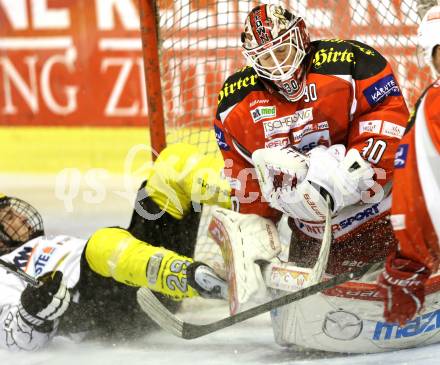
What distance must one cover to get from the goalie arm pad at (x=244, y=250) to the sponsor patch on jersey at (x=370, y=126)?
439 mm

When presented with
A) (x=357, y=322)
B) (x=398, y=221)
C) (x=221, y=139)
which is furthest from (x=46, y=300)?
(x=398, y=221)

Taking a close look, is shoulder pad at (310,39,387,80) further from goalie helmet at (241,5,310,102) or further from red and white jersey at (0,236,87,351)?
red and white jersey at (0,236,87,351)

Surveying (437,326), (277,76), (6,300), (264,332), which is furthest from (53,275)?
(437,326)

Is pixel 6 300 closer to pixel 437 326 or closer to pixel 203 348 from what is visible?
pixel 203 348

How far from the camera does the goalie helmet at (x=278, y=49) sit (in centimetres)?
289

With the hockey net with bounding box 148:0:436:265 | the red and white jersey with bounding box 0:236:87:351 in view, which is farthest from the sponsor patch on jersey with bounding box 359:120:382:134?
the red and white jersey with bounding box 0:236:87:351

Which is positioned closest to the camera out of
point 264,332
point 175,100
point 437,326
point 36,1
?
point 437,326

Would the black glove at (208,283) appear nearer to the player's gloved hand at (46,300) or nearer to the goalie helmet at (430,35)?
the player's gloved hand at (46,300)

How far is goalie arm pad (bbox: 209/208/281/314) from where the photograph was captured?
9.28 ft

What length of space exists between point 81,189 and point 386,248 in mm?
2738

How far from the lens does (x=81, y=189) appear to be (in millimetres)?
5375

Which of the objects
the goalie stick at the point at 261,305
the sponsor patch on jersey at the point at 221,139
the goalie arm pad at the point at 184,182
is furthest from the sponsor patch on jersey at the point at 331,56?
the goalie arm pad at the point at 184,182

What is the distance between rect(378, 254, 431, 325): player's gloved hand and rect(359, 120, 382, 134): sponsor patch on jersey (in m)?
0.65

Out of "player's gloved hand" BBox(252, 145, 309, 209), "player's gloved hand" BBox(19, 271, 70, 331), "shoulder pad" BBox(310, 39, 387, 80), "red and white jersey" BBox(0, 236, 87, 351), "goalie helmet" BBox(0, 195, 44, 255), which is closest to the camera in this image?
"player's gloved hand" BBox(252, 145, 309, 209)
